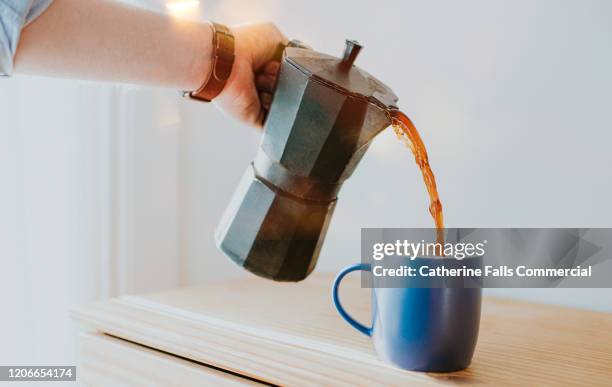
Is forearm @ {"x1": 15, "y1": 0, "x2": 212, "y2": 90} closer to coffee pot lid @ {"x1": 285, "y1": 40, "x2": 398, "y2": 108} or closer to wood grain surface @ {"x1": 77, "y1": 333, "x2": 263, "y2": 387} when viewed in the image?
coffee pot lid @ {"x1": 285, "y1": 40, "x2": 398, "y2": 108}

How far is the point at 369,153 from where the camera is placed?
117cm

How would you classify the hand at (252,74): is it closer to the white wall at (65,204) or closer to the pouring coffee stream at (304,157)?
the pouring coffee stream at (304,157)

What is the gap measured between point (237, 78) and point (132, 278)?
2.21 feet

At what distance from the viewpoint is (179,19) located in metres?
0.76

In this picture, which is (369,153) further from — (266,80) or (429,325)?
(429,325)

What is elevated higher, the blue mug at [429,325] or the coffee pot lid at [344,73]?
the coffee pot lid at [344,73]

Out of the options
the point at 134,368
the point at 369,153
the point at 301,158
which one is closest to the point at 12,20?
the point at 301,158

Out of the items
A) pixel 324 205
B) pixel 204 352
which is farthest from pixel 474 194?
pixel 204 352

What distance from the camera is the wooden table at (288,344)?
2.01 feet

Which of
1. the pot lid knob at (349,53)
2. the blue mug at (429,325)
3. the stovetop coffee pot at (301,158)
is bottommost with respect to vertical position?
the blue mug at (429,325)

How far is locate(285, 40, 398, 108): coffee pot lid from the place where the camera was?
2.08ft

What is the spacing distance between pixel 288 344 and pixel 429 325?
190 millimetres

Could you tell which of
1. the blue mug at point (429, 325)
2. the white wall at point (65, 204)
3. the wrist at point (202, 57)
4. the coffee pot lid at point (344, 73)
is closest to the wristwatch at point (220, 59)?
the wrist at point (202, 57)

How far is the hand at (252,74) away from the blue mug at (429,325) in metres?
Result: 0.33
